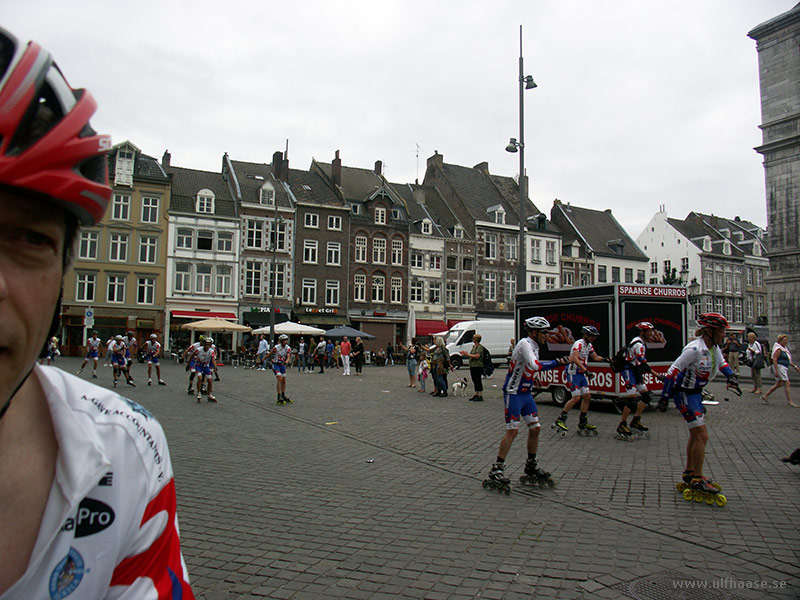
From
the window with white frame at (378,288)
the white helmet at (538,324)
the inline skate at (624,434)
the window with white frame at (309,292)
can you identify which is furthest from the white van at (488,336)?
the white helmet at (538,324)

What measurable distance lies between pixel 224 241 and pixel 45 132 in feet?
148

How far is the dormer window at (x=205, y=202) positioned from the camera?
1711 inches

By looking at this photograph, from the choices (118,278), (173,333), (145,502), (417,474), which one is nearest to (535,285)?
(173,333)

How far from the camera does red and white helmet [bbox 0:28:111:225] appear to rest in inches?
32.3

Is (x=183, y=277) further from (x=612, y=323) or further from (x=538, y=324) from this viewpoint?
(x=538, y=324)

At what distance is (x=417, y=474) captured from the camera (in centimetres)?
760

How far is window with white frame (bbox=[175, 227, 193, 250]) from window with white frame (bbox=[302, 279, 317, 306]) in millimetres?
8856

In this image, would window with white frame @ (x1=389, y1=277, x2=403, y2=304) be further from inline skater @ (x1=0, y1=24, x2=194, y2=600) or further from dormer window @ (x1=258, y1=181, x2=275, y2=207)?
inline skater @ (x1=0, y1=24, x2=194, y2=600)

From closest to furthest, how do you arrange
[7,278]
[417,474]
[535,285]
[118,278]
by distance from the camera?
[7,278], [417,474], [118,278], [535,285]

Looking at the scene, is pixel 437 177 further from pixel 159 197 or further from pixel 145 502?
pixel 145 502

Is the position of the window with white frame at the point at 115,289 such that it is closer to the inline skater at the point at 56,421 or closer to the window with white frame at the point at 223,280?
the window with white frame at the point at 223,280

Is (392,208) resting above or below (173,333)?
above

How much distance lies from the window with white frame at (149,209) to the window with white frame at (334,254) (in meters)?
12.9

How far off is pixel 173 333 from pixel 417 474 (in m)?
38.0
